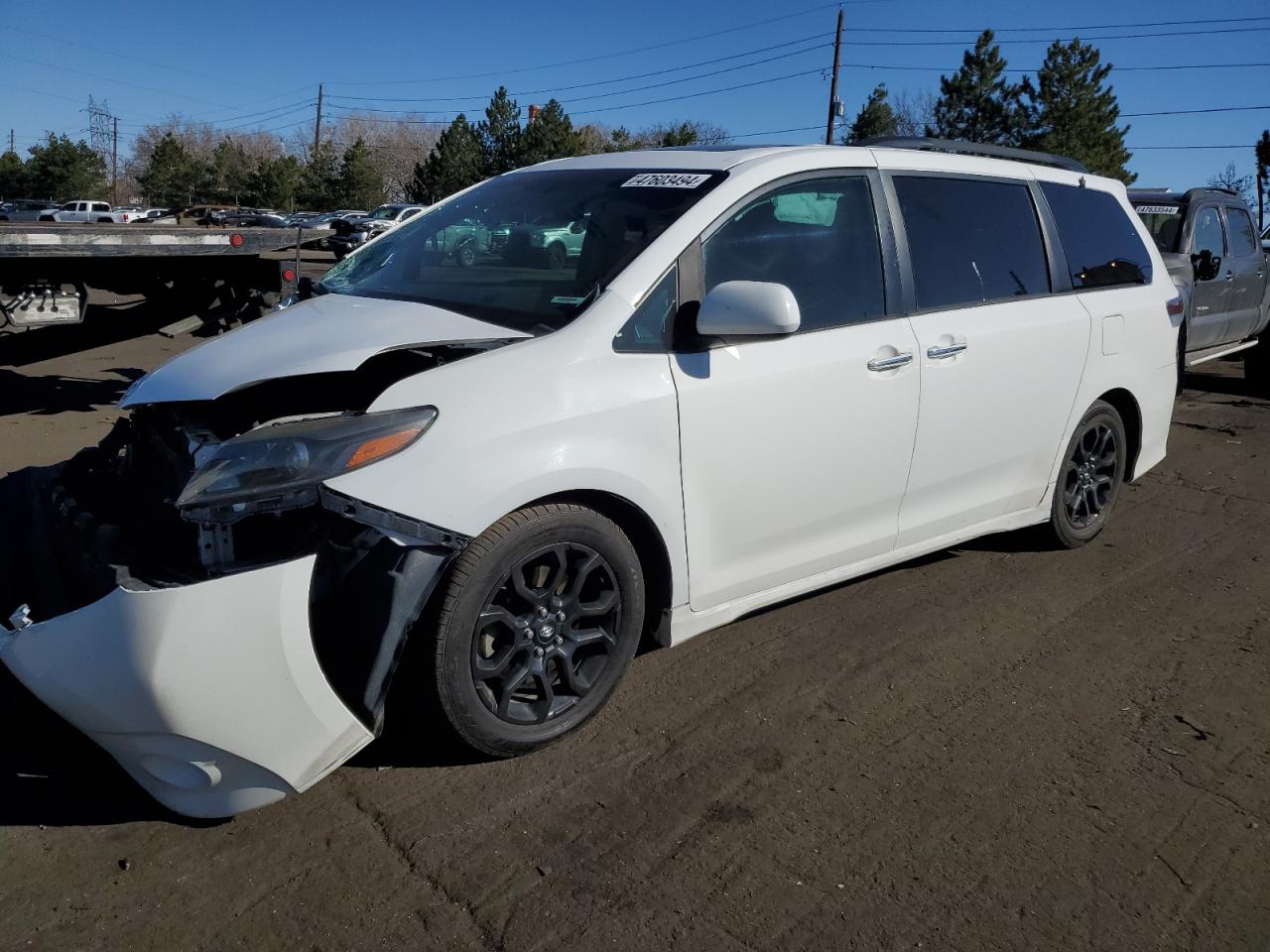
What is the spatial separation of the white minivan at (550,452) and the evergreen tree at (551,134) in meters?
50.3

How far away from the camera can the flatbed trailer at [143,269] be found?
6.80 metres

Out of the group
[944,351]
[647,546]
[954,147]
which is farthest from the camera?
[954,147]

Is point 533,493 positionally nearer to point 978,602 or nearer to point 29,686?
point 29,686

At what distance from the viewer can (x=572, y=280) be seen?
3.46m

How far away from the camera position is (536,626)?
3.09 meters

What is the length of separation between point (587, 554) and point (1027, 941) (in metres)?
1.53

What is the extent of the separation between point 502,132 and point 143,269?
5040 centimetres

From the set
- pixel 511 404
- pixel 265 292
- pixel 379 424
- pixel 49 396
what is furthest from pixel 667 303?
pixel 49 396

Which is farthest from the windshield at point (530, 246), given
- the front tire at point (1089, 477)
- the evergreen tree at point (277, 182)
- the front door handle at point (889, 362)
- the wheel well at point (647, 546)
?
the evergreen tree at point (277, 182)

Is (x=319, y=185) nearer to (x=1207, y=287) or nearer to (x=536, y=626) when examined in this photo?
(x=1207, y=287)

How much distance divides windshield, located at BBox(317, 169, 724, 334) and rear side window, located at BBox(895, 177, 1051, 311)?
3.26 feet

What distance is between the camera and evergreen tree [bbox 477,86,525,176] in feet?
180

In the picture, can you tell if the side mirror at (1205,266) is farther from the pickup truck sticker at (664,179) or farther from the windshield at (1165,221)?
the pickup truck sticker at (664,179)

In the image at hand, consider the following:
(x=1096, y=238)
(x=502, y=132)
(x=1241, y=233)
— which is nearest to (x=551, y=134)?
(x=502, y=132)
